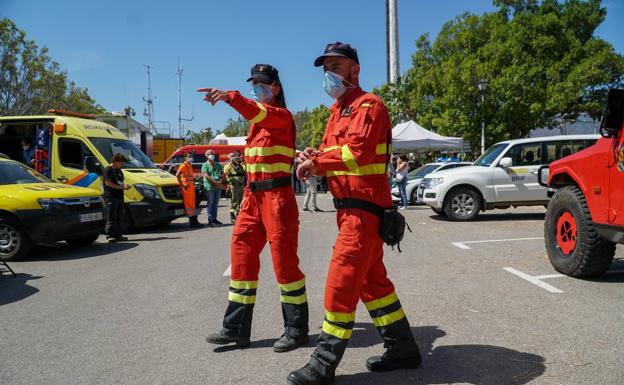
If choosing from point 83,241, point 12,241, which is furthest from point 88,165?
point 12,241

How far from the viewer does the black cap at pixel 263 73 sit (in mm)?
3723

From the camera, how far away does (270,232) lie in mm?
3477

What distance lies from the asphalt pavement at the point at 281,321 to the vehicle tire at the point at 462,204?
348 centimetres

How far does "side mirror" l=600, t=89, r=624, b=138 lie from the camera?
14.6 feet

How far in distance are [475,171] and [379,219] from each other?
8843mm

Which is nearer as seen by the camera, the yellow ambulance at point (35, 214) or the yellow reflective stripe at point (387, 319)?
the yellow reflective stripe at point (387, 319)

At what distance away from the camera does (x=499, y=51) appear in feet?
91.1

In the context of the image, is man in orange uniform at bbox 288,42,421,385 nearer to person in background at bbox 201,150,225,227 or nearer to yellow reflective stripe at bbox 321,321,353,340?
yellow reflective stripe at bbox 321,321,353,340

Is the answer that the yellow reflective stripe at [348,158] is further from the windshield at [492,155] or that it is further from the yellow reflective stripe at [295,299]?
the windshield at [492,155]

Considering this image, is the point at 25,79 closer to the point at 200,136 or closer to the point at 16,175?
the point at 16,175

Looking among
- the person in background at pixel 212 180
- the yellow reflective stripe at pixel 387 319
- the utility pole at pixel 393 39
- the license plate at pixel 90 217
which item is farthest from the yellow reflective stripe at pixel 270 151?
the utility pole at pixel 393 39

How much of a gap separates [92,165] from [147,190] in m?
1.23

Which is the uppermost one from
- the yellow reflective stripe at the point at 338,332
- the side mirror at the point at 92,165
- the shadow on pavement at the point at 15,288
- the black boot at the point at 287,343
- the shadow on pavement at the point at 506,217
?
the side mirror at the point at 92,165

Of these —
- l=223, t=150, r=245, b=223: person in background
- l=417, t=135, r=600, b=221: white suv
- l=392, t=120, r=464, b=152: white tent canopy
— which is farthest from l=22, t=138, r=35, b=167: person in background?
l=392, t=120, r=464, b=152: white tent canopy
